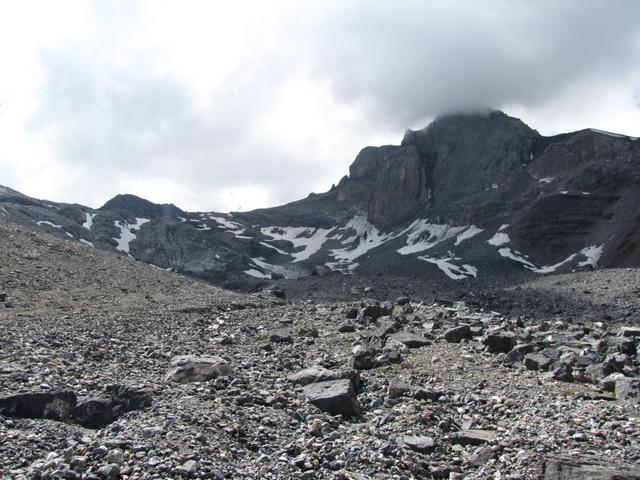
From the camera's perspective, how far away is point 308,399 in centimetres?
1359

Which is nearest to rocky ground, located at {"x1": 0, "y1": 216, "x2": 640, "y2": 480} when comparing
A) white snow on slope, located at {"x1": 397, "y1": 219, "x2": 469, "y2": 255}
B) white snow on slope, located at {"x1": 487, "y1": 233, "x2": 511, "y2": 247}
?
white snow on slope, located at {"x1": 487, "y1": 233, "x2": 511, "y2": 247}

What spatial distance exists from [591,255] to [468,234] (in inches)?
1502

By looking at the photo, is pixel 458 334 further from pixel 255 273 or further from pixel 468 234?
pixel 468 234

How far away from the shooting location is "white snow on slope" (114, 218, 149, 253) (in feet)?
490

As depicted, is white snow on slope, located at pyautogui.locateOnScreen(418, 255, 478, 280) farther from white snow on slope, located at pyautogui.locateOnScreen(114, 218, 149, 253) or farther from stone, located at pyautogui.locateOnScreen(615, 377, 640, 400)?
white snow on slope, located at pyautogui.locateOnScreen(114, 218, 149, 253)

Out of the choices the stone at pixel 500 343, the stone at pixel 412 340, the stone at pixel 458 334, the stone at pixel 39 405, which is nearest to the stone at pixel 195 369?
the stone at pixel 39 405

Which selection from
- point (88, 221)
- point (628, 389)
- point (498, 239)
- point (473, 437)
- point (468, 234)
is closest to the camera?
point (473, 437)

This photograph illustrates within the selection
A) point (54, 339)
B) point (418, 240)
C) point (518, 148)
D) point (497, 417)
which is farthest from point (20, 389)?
point (518, 148)

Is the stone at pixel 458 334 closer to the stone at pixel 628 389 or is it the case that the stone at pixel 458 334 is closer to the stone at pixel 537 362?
the stone at pixel 537 362

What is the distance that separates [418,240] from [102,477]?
473 feet

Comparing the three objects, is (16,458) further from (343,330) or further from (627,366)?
(343,330)

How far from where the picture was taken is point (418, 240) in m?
149

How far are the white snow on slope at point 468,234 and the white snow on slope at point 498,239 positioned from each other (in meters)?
6.99

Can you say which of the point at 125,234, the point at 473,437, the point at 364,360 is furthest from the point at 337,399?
the point at 125,234
